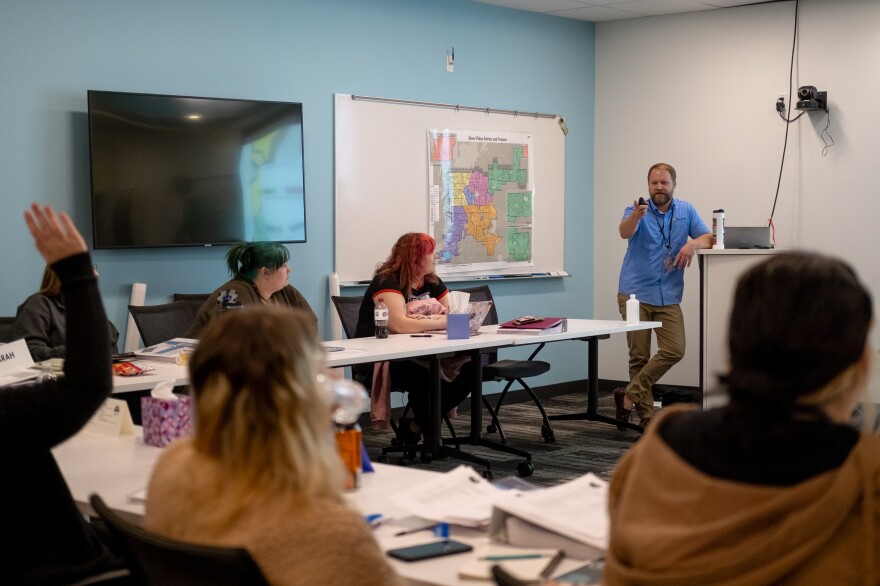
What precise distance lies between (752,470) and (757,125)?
6677mm

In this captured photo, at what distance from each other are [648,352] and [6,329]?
4.05 meters

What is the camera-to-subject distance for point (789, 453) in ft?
4.65

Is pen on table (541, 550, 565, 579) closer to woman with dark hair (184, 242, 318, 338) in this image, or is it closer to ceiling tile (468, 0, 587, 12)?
woman with dark hair (184, 242, 318, 338)

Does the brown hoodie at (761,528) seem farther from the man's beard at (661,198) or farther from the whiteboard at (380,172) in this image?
the man's beard at (661,198)

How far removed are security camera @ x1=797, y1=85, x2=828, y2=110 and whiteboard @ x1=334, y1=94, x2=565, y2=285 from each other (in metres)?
2.01

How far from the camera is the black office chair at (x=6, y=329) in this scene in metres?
4.71

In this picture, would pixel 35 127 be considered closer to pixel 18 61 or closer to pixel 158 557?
pixel 18 61

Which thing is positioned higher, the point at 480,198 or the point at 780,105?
the point at 780,105

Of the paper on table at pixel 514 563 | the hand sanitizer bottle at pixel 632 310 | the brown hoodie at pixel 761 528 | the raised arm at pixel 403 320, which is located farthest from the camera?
the hand sanitizer bottle at pixel 632 310

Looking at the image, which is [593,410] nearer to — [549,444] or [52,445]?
[549,444]

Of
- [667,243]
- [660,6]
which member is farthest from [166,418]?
[660,6]

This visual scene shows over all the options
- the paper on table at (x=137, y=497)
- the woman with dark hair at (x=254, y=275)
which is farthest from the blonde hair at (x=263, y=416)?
the woman with dark hair at (x=254, y=275)

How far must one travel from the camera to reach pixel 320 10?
6676mm

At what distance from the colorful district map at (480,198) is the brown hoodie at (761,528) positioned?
19.4 feet
